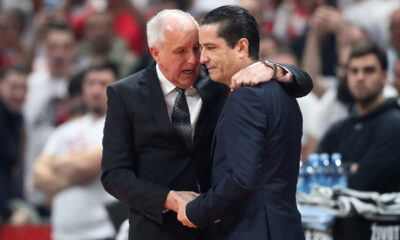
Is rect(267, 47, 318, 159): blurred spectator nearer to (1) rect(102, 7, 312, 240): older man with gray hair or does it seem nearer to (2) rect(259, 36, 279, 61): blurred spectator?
(2) rect(259, 36, 279, 61): blurred spectator

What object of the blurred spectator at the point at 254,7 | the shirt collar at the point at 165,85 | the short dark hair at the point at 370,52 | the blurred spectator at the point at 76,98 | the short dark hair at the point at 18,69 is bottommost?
the blurred spectator at the point at 76,98

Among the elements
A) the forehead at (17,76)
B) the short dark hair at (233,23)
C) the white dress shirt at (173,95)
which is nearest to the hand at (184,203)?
the white dress shirt at (173,95)

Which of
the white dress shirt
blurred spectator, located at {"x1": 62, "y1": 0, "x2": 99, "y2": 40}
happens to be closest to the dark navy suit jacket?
the white dress shirt

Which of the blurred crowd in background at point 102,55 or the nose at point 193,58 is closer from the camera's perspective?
the nose at point 193,58

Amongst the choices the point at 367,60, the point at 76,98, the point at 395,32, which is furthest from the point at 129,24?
the point at 367,60

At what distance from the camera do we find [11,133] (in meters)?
8.51

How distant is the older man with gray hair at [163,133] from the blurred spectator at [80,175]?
2.75m

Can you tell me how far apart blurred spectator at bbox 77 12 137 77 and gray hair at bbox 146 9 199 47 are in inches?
184

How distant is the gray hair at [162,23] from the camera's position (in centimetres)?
381

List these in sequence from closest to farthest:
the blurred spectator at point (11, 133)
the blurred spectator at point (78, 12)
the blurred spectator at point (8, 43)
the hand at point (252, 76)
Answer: the hand at point (252, 76)
the blurred spectator at point (11, 133)
the blurred spectator at point (78, 12)
the blurred spectator at point (8, 43)

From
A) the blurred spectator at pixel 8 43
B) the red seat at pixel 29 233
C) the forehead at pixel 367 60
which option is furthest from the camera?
the blurred spectator at pixel 8 43

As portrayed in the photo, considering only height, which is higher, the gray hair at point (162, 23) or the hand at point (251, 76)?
the gray hair at point (162, 23)

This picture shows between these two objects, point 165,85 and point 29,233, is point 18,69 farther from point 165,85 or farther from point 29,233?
point 165,85

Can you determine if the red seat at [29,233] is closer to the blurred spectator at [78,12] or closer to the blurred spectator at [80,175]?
the blurred spectator at [80,175]
